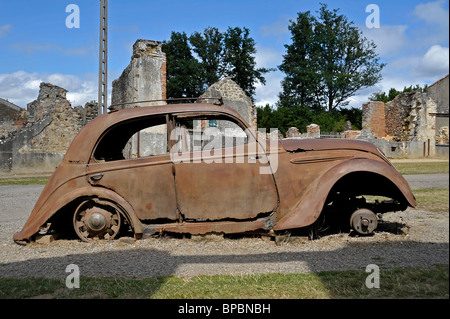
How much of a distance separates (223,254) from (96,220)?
5.30ft

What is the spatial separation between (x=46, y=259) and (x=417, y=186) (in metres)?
8.26

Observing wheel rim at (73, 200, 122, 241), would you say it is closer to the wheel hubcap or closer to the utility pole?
the wheel hubcap

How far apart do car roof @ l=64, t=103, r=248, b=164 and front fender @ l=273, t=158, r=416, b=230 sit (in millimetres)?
1173

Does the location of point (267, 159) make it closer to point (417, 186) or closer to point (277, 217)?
point (277, 217)

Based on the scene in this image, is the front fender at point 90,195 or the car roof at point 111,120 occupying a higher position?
the car roof at point 111,120

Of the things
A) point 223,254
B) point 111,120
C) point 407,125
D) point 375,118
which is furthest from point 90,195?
point 375,118

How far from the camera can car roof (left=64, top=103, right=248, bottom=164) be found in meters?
4.51

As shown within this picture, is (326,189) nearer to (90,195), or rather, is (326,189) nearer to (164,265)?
(164,265)

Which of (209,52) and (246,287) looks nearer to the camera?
(246,287)

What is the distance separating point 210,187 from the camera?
14.0 feet

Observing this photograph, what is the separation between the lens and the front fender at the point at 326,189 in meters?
4.01

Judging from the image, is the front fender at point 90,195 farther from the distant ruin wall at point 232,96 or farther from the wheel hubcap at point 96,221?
the distant ruin wall at point 232,96

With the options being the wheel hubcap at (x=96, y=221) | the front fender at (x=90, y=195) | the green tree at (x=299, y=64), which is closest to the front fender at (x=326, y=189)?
the front fender at (x=90, y=195)

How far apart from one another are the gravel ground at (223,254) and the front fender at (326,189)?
0.29 metres
